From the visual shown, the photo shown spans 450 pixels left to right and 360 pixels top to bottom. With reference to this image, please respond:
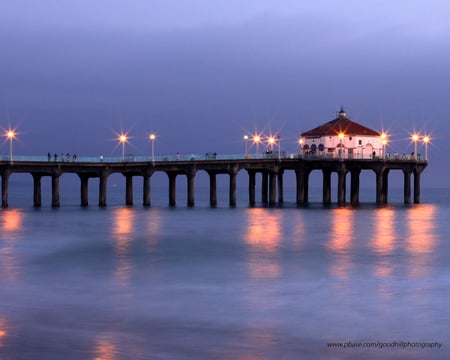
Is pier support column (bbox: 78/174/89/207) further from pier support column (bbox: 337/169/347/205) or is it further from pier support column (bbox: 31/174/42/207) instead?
pier support column (bbox: 337/169/347/205)

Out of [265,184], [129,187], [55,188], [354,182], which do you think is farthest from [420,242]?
[265,184]

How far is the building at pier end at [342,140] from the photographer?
93750 millimetres

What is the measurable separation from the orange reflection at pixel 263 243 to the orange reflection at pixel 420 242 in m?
5.99

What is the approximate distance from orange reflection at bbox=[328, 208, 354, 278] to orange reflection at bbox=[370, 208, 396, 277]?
139 cm

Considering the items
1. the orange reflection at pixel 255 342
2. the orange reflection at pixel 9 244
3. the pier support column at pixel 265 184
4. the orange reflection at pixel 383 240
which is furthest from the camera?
the pier support column at pixel 265 184

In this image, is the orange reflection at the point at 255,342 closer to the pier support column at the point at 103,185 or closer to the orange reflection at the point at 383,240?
the orange reflection at the point at 383,240

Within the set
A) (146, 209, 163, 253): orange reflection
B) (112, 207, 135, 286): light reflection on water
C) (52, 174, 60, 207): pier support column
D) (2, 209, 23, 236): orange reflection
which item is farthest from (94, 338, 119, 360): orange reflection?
(52, 174, 60, 207): pier support column

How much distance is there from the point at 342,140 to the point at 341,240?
44478 mm

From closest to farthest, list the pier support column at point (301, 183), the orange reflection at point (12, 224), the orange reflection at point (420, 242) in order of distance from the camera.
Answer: the orange reflection at point (420, 242) → the orange reflection at point (12, 224) → the pier support column at point (301, 183)

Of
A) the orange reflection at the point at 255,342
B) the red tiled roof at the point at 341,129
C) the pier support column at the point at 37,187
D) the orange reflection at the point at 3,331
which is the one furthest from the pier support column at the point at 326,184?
the orange reflection at the point at 3,331

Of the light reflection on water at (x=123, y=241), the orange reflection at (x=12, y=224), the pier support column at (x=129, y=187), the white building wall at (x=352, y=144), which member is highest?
the white building wall at (x=352, y=144)

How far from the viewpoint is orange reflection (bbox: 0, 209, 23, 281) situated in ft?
112

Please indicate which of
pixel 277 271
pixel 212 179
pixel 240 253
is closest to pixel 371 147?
pixel 212 179

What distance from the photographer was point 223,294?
94.1ft
